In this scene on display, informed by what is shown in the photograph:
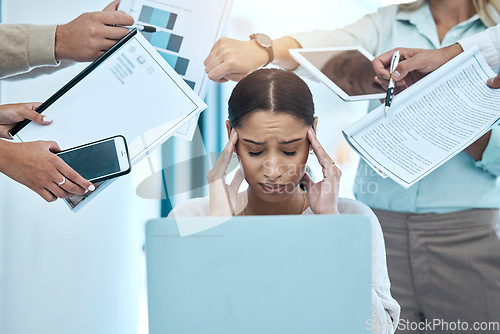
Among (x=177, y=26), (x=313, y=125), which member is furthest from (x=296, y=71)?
Answer: (x=177, y=26)

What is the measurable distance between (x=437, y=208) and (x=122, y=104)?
0.61 m

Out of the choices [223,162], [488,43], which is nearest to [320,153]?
[223,162]

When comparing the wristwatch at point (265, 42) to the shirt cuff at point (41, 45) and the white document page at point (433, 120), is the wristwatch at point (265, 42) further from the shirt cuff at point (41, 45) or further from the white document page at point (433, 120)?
the shirt cuff at point (41, 45)

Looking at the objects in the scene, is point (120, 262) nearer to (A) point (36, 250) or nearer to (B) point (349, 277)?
(A) point (36, 250)

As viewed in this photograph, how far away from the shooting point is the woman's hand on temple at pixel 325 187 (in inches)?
33.5

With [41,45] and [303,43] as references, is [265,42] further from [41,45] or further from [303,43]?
[41,45]

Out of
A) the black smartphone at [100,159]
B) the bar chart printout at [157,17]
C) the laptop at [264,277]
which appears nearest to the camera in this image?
the laptop at [264,277]

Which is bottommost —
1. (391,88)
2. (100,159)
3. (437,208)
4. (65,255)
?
(65,255)

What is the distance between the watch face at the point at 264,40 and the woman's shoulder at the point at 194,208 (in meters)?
0.32

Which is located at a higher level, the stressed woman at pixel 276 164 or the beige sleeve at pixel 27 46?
the beige sleeve at pixel 27 46

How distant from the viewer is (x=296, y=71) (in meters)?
0.94

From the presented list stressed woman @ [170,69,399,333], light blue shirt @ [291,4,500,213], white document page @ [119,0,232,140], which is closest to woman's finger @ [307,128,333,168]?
stressed woman @ [170,69,399,333]

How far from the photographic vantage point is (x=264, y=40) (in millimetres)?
943

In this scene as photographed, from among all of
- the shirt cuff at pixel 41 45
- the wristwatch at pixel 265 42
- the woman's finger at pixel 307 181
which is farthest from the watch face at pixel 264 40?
the shirt cuff at pixel 41 45
